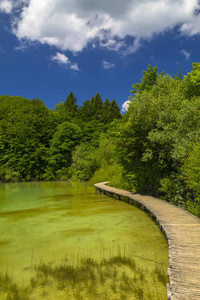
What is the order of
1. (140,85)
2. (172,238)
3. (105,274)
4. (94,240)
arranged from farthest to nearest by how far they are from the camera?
(140,85) < (94,240) < (172,238) < (105,274)

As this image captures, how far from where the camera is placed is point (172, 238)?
209 inches

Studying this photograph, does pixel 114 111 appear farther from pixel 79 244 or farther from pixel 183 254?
pixel 183 254

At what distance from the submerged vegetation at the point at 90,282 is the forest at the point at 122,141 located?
171 inches

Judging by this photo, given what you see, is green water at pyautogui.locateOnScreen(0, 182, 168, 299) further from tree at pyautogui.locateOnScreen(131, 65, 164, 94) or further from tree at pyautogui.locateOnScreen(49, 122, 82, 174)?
tree at pyautogui.locateOnScreen(49, 122, 82, 174)

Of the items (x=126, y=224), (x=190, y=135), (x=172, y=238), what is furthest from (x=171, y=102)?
(x=172, y=238)

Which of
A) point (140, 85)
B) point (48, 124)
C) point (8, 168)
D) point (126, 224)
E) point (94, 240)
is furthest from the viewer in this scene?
point (48, 124)

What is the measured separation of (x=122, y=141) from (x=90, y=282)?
9711 mm

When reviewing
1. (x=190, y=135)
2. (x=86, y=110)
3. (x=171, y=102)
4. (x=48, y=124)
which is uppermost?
(x=86, y=110)

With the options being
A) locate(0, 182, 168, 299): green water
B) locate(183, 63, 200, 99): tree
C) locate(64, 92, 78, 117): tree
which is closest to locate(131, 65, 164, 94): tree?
locate(183, 63, 200, 99): tree

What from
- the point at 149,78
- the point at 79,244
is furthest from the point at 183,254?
the point at 149,78

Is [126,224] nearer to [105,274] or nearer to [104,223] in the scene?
[104,223]

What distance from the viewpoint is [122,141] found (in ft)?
43.6

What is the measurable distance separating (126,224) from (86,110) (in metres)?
55.3

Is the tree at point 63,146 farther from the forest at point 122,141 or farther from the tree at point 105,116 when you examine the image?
the tree at point 105,116
